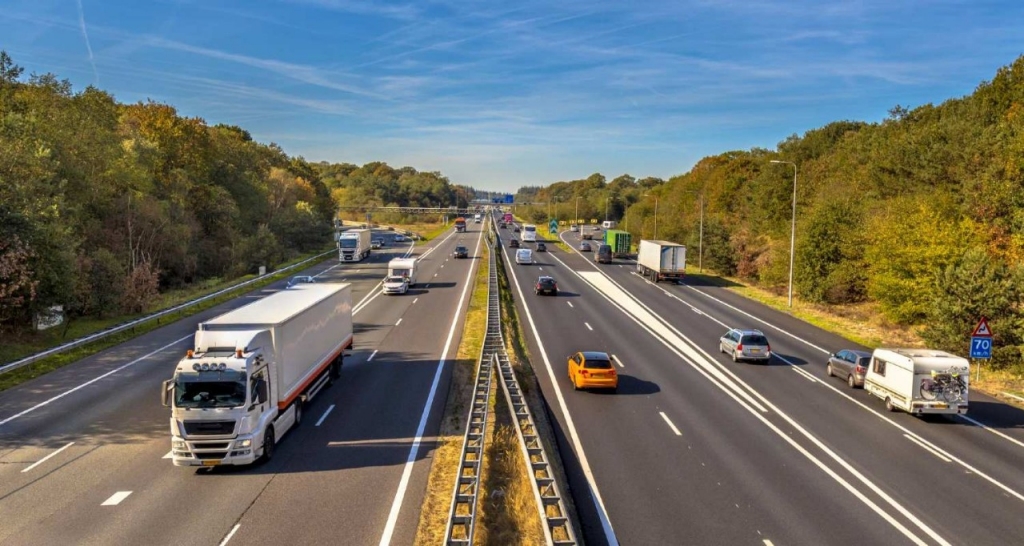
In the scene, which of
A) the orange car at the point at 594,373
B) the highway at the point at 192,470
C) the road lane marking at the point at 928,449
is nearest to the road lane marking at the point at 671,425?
the orange car at the point at 594,373

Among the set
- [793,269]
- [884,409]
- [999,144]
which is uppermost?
[999,144]

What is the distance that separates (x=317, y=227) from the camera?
9506cm

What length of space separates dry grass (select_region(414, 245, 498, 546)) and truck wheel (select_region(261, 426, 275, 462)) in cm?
416

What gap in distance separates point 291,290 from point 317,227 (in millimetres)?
73798

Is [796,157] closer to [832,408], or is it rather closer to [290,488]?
[832,408]

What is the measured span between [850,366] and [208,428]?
24.1 metres

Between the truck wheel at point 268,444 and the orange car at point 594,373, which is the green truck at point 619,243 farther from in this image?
the truck wheel at point 268,444

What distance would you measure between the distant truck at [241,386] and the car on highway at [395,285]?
28850 millimetres

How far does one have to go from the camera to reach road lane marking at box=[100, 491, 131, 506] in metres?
13.8

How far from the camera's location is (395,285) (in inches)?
1944

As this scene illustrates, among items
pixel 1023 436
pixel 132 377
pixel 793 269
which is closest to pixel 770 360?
pixel 1023 436

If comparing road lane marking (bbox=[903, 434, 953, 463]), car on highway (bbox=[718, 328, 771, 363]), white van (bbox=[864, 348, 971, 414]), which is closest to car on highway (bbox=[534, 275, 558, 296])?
car on highway (bbox=[718, 328, 771, 363])

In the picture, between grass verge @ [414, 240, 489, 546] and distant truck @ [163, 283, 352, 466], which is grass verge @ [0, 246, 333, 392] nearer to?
distant truck @ [163, 283, 352, 466]

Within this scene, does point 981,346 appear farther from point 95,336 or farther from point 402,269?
point 402,269
